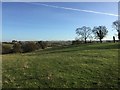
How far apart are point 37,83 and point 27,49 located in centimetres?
6551

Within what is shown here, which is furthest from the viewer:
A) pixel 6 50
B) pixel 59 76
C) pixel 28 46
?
pixel 28 46

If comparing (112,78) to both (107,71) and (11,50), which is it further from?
(11,50)

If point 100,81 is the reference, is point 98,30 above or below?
above

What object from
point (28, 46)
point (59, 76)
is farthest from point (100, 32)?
point (59, 76)

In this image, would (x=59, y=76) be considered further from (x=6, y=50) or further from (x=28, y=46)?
(x=28, y=46)

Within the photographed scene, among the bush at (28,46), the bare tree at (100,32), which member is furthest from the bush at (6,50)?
the bare tree at (100,32)

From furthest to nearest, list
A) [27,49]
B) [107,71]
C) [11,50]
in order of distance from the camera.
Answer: [27,49] < [11,50] < [107,71]

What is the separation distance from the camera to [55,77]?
16.5m

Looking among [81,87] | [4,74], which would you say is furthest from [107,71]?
[4,74]

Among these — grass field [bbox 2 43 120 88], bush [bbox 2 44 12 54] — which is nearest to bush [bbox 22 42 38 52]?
bush [bbox 2 44 12 54]

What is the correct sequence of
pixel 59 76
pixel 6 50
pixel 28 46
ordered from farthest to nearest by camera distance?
pixel 28 46 → pixel 6 50 → pixel 59 76

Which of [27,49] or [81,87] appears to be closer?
[81,87]

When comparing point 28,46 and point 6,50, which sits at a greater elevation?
point 28,46

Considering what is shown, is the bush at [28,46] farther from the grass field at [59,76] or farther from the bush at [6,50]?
the grass field at [59,76]
